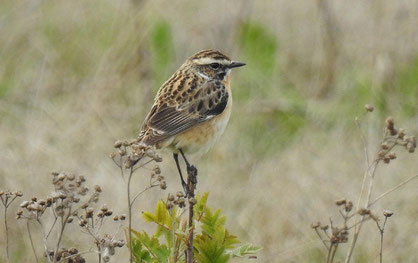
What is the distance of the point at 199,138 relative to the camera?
5617 millimetres

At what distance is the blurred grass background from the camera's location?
23.5 feet

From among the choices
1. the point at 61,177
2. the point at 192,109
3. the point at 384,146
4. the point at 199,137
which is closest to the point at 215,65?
the point at 192,109

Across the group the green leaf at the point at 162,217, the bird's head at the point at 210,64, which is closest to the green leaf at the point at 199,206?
the green leaf at the point at 162,217

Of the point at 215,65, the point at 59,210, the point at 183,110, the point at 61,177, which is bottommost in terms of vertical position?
the point at 59,210

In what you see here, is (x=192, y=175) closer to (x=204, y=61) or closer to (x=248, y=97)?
(x=204, y=61)

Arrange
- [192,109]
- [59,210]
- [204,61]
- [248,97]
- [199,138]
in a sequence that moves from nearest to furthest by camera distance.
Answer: [59,210] → [199,138] → [192,109] → [204,61] → [248,97]

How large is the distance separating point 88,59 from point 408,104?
10.6 ft

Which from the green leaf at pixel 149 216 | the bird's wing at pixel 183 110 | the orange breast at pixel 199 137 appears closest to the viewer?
the green leaf at pixel 149 216

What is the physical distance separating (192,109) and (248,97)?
10.3ft

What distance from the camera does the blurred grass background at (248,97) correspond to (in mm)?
7156

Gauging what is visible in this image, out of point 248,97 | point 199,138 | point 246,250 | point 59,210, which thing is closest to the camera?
→ point 59,210

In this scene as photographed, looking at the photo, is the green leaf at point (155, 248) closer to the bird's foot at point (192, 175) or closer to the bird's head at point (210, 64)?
the bird's foot at point (192, 175)

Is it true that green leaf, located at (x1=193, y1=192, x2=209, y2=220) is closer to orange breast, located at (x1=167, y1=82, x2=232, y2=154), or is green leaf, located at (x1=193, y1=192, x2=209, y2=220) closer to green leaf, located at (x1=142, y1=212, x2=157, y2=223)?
green leaf, located at (x1=142, y1=212, x2=157, y2=223)

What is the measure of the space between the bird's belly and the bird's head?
459 mm
